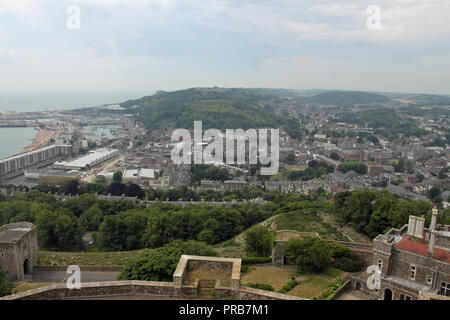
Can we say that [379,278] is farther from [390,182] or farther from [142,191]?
[390,182]

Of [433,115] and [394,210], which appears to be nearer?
[394,210]

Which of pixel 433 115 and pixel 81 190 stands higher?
pixel 433 115

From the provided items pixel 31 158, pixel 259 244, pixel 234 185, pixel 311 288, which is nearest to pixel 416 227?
pixel 311 288
